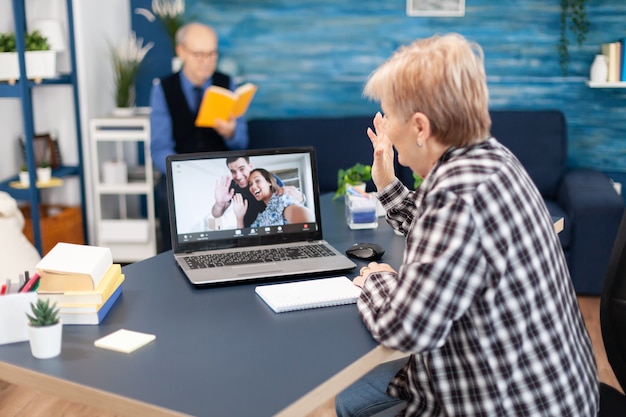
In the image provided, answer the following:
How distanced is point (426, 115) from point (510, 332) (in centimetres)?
41

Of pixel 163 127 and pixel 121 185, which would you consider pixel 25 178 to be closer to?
pixel 121 185

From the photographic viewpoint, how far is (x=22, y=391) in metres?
2.92

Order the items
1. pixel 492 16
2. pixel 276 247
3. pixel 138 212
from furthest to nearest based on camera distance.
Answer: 1. pixel 138 212
2. pixel 492 16
3. pixel 276 247

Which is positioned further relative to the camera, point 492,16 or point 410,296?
point 492,16

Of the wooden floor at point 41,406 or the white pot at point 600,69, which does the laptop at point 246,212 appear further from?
the white pot at point 600,69

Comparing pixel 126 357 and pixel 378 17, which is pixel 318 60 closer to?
pixel 378 17

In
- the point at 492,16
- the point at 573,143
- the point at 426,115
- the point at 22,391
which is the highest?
the point at 492,16

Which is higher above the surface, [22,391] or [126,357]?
[126,357]

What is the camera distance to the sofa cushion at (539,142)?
425 cm

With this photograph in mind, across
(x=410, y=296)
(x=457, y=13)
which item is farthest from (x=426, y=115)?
(x=457, y=13)

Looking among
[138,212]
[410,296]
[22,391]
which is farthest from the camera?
[138,212]

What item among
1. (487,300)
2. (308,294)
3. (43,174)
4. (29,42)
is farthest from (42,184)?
(487,300)

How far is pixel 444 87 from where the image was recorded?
1.34m

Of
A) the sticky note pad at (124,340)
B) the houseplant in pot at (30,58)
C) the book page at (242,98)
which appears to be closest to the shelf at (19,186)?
the houseplant in pot at (30,58)
